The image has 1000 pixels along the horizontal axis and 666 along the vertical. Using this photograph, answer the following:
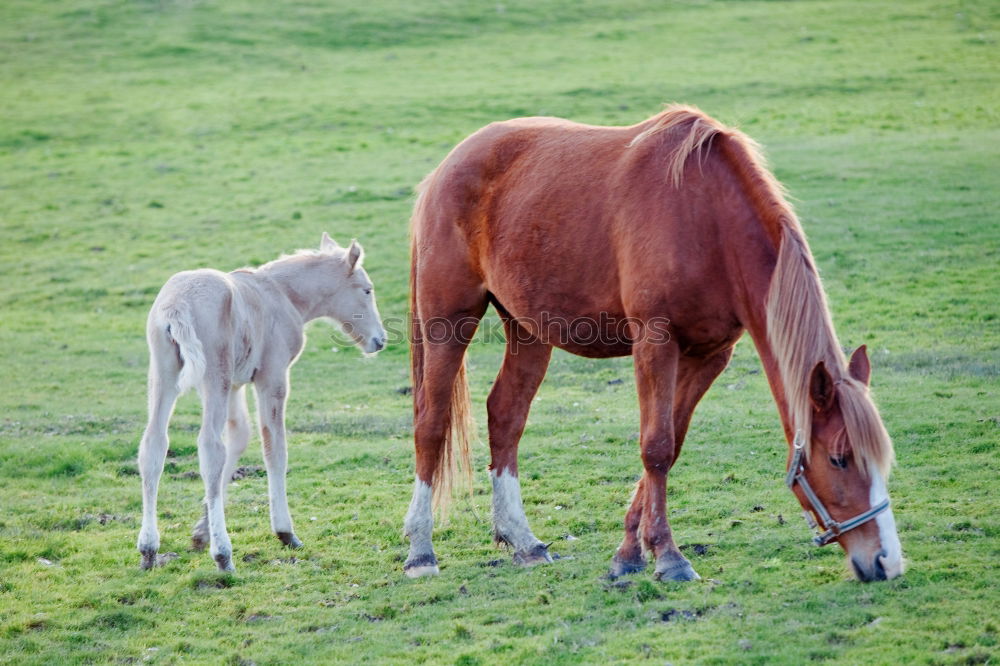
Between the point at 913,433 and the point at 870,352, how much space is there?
344cm

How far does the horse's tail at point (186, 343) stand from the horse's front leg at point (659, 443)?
114 inches

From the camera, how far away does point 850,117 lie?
963 inches

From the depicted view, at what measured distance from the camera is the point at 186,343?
273 inches

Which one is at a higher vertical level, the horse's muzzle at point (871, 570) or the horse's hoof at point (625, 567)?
the horse's muzzle at point (871, 570)

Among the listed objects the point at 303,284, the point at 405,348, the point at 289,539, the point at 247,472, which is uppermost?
the point at 303,284

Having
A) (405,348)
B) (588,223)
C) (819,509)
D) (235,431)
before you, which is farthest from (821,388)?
(405,348)

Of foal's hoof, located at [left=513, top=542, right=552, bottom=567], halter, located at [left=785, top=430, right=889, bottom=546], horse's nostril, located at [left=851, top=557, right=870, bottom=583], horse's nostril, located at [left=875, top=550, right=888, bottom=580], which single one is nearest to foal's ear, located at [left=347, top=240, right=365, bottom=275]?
foal's hoof, located at [left=513, top=542, right=552, bottom=567]

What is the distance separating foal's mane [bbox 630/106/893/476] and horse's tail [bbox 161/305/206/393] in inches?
144

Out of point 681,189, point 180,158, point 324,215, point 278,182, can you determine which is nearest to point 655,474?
point 681,189

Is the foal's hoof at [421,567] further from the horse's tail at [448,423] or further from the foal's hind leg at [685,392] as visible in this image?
the foal's hind leg at [685,392]

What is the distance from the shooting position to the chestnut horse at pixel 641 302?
5.65 m

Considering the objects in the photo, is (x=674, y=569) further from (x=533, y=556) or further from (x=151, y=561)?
(x=151, y=561)

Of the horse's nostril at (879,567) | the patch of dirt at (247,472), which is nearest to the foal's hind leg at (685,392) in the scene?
the horse's nostril at (879,567)

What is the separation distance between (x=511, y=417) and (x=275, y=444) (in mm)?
1770
